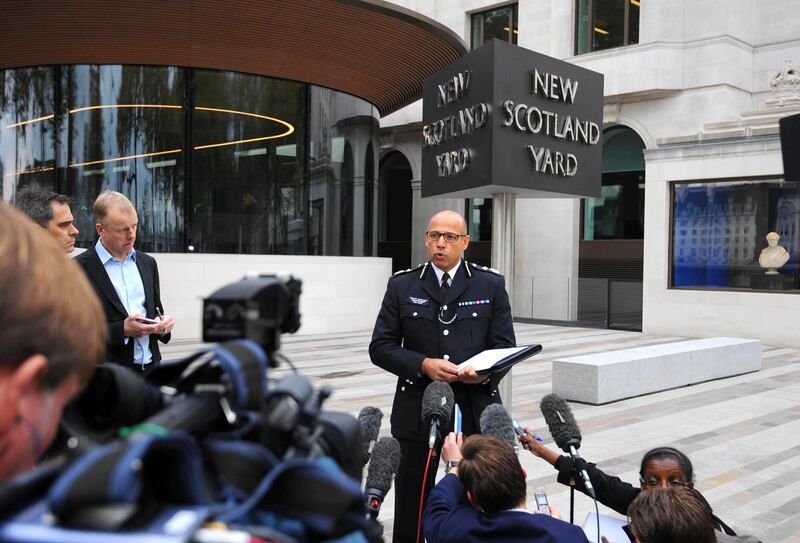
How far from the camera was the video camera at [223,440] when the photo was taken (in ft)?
2.50

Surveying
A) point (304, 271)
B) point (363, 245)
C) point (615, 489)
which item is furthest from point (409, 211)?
point (615, 489)

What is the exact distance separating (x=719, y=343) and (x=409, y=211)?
70.3 ft

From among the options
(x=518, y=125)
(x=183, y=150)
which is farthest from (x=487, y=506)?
(x=183, y=150)

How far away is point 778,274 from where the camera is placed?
56.5ft

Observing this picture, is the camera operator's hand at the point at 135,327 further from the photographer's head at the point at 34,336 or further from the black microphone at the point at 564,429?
the photographer's head at the point at 34,336

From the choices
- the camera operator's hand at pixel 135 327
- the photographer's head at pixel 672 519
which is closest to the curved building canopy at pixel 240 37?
the camera operator's hand at pixel 135 327

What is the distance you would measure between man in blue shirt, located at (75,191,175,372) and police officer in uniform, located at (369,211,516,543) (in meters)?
1.30

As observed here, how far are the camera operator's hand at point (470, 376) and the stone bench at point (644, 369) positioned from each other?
20.7ft

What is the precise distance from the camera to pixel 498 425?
3.18 metres

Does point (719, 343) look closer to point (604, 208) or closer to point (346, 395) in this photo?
point (346, 395)

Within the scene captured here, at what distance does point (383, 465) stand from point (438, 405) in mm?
422

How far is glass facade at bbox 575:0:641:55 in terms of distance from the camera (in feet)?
75.9

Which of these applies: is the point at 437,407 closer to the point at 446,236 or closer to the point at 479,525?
the point at 479,525

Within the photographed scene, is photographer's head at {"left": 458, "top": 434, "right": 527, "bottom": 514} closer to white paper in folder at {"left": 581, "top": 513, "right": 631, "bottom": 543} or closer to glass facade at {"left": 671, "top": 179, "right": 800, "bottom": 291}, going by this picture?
white paper in folder at {"left": 581, "top": 513, "right": 631, "bottom": 543}
